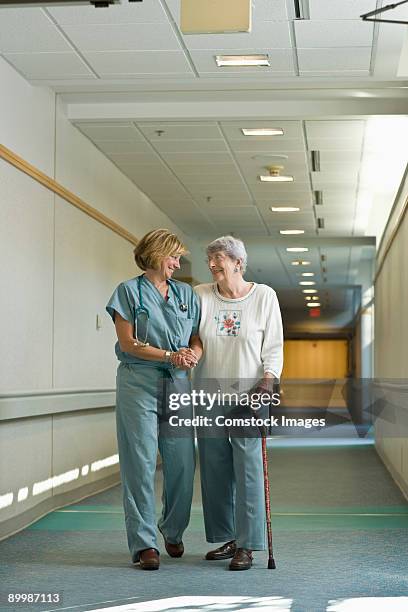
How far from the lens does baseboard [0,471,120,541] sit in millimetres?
6289

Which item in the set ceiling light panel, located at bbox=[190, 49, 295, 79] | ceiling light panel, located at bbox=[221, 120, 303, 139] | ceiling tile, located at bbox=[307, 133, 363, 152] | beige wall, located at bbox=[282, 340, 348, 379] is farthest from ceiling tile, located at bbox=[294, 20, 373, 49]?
beige wall, located at bbox=[282, 340, 348, 379]

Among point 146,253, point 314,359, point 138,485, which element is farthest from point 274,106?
point 314,359

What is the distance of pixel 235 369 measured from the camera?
16.7 ft

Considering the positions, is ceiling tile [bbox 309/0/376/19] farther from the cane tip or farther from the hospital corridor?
the cane tip

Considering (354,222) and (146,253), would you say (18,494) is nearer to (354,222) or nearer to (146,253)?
(146,253)

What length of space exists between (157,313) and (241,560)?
1.26 meters

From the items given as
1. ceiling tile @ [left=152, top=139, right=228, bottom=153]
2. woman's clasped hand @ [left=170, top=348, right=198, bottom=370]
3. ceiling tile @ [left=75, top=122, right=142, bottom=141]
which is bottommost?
woman's clasped hand @ [left=170, top=348, right=198, bottom=370]

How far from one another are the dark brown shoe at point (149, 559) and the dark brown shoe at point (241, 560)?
36 centimetres

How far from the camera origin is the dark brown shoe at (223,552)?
524 cm

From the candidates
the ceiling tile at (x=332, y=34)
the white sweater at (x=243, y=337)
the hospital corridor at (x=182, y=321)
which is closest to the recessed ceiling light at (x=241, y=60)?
the hospital corridor at (x=182, y=321)

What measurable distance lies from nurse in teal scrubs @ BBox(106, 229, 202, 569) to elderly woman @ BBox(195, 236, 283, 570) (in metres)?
0.10

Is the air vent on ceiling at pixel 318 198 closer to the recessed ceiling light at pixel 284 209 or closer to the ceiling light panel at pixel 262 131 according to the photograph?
the recessed ceiling light at pixel 284 209

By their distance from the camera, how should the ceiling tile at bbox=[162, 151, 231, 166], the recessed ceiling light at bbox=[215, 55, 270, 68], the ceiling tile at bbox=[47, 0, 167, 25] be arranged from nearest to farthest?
the ceiling tile at bbox=[47, 0, 167, 25]
the recessed ceiling light at bbox=[215, 55, 270, 68]
the ceiling tile at bbox=[162, 151, 231, 166]

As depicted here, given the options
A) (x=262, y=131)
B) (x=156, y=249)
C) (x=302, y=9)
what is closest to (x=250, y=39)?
(x=302, y=9)
